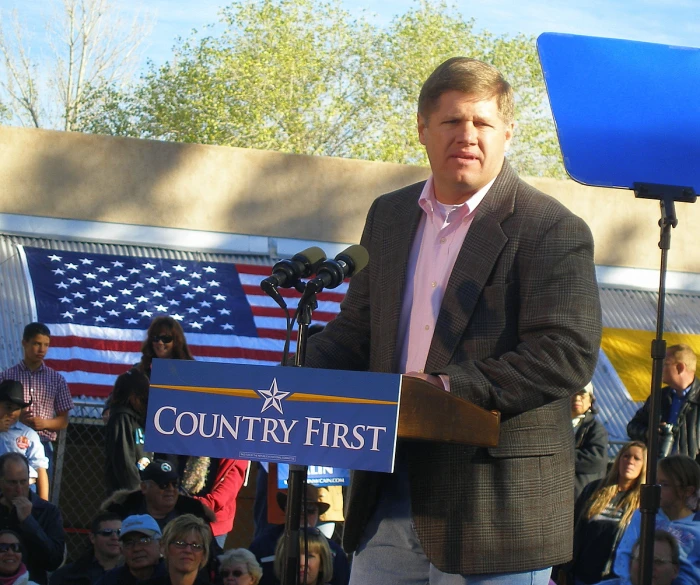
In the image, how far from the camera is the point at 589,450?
7258mm

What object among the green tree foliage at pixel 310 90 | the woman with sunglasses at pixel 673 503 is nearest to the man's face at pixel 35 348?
the woman with sunglasses at pixel 673 503

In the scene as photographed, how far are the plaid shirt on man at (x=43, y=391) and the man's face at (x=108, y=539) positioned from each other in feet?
5.13

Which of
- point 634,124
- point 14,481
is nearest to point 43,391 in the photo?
point 14,481

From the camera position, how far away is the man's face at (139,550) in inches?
233

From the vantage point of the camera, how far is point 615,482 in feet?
21.7

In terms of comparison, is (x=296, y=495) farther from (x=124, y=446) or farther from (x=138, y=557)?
(x=124, y=446)

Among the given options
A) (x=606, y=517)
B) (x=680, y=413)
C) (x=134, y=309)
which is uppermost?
(x=134, y=309)

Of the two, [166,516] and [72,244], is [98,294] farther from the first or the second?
[166,516]

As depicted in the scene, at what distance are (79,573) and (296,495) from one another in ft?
13.7

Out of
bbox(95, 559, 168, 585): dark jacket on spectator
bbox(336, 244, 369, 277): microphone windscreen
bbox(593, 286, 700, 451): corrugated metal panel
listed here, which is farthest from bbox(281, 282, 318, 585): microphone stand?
bbox(593, 286, 700, 451): corrugated metal panel

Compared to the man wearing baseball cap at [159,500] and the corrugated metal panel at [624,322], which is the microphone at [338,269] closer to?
the man wearing baseball cap at [159,500]

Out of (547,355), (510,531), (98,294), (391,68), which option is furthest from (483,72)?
(391,68)

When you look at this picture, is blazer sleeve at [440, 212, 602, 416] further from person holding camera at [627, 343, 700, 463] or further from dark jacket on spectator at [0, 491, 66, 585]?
person holding camera at [627, 343, 700, 463]

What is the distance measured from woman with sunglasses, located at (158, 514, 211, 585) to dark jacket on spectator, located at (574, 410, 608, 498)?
8.51 feet
